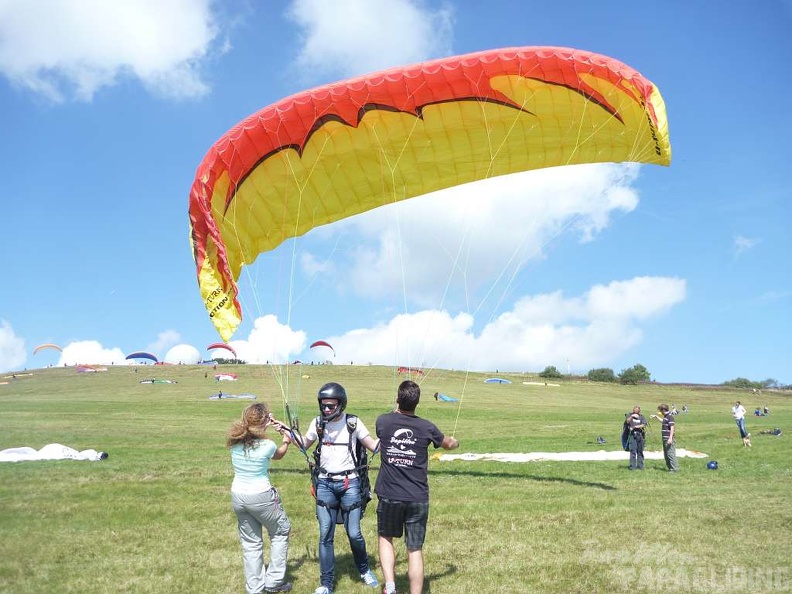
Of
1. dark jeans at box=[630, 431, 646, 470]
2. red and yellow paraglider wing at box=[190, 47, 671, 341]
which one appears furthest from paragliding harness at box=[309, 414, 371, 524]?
dark jeans at box=[630, 431, 646, 470]

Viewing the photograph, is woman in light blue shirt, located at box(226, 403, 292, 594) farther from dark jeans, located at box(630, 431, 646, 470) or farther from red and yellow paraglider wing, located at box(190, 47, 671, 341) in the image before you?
dark jeans, located at box(630, 431, 646, 470)

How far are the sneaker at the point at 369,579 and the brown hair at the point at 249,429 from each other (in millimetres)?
1560

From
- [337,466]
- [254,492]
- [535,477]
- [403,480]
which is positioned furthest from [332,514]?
[535,477]

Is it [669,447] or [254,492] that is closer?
[254,492]

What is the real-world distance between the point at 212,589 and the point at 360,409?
30.9 meters

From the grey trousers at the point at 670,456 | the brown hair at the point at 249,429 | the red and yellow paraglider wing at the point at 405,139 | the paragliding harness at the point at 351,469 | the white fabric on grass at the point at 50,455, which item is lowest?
the white fabric on grass at the point at 50,455

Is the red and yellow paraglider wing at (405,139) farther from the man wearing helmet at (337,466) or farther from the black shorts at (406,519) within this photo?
the black shorts at (406,519)

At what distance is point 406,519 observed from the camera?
4.63 meters

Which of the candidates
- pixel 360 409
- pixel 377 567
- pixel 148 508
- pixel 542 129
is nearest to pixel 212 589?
pixel 377 567

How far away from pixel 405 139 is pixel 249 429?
6384 millimetres

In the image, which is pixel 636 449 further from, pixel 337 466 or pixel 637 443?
pixel 337 466

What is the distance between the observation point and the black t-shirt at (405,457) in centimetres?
462

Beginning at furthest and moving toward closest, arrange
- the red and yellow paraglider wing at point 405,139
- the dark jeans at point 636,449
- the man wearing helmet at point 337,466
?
Answer: the dark jeans at point 636,449 < the red and yellow paraglider wing at point 405,139 < the man wearing helmet at point 337,466

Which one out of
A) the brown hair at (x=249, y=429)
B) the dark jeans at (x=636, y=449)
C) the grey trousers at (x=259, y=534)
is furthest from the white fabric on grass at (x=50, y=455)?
the dark jeans at (x=636, y=449)
